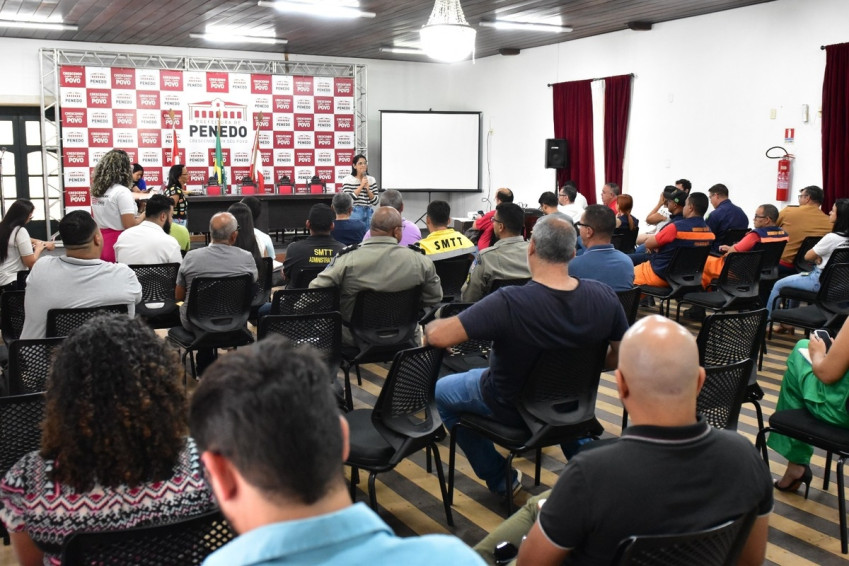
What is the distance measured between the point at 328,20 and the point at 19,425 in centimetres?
942

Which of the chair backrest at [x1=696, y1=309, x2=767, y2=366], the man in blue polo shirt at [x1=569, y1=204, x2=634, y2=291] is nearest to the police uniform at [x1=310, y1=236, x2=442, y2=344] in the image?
the man in blue polo shirt at [x1=569, y1=204, x2=634, y2=291]

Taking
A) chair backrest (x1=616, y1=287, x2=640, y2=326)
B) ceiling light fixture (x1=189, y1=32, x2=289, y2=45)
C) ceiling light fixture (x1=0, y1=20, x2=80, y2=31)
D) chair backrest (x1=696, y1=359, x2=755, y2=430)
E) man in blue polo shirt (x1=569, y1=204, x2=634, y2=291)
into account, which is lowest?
chair backrest (x1=696, y1=359, x2=755, y2=430)

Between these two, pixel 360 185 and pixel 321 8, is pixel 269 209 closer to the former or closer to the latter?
pixel 360 185

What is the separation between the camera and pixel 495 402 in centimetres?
329

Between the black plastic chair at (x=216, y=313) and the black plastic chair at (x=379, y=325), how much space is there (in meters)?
0.79

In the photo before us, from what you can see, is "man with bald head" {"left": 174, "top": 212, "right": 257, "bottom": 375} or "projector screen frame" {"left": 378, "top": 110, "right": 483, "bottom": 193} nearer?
"man with bald head" {"left": 174, "top": 212, "right": 257, "bottom": 375}

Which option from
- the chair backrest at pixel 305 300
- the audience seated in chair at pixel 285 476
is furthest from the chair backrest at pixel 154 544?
the chair backrest at pixel 305 300

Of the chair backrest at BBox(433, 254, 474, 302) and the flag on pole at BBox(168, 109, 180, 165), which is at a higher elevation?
the flag on pole at BBox(168, 109, 180, 165)

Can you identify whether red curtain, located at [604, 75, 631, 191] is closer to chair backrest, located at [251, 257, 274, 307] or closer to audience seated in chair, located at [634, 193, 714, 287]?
audience seated in chair, located at [634, 193, 714, 287]

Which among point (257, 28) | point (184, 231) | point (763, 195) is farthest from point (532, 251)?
point (257, 28)

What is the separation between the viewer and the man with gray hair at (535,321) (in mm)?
3039

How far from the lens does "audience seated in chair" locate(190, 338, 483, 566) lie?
37.4 inches

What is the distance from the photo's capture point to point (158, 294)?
204 inches

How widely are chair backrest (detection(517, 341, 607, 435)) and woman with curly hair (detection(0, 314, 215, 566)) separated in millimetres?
1633
